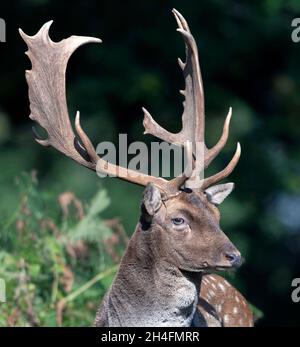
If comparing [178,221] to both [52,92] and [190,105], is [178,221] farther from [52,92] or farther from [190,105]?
[52,92]

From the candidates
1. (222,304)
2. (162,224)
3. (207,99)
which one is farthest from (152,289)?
(207,99)

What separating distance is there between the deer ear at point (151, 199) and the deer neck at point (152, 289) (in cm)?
10

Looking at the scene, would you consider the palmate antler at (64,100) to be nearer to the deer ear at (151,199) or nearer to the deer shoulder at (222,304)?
the deer ear at (151,199)

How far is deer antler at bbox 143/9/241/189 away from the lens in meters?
6.88

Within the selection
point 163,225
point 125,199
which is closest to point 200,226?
point 163,225

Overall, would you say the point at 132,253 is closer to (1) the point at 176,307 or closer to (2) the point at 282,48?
(1) the point at 176,307

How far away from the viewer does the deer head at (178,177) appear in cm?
650

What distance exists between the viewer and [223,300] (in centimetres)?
736

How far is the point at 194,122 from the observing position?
709 centimetres

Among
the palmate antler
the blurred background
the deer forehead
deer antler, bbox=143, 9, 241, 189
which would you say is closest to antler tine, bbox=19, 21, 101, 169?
the palmate antler

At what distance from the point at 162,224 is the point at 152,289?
297 millimetres

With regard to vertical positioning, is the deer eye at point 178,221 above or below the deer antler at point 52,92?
below

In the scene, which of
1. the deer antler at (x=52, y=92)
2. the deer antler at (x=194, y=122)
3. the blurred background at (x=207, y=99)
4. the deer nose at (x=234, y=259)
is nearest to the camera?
the deer nose at (x=234, y=259)

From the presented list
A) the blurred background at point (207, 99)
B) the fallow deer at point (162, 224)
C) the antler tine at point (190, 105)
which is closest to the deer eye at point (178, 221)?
the fallow deer at point (162, 224)
